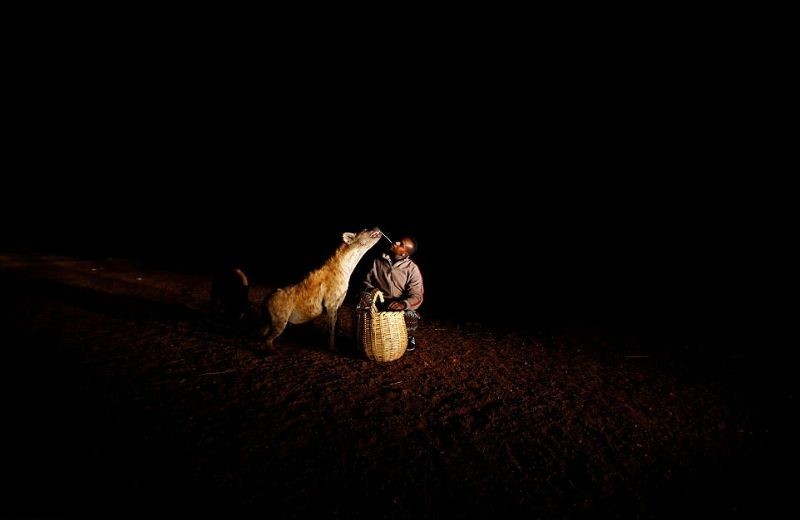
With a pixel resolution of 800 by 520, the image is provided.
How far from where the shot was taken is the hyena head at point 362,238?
15.3 ft

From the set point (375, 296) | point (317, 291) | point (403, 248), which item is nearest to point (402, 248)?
point (403, 248)

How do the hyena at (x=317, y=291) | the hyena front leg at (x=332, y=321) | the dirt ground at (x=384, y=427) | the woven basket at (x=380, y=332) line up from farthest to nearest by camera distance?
1. the hyena front leg at (x=332, y=321)
2. the hyena at (x=317, y=291)
3. the woven basket at (x=380, y=332)
4. the dirt ground at (x=384, y=427)

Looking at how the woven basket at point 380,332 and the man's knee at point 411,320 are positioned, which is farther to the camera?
the man's knee at point 411,320

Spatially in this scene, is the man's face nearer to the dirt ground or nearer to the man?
the man

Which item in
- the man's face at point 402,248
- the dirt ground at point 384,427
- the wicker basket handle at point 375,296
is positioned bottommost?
the dirt ground at point 384,427

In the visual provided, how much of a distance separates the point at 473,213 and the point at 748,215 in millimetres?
9901

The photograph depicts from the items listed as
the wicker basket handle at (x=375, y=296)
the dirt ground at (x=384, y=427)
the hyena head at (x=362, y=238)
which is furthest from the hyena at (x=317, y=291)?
the dirt ground at (x=384, y=427)

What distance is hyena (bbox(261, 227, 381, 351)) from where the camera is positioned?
15.2ft

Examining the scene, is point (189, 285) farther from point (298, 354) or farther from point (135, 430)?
point (135, 430)

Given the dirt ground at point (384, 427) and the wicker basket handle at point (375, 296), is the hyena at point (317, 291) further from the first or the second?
the dirt ground at point (384, 427)

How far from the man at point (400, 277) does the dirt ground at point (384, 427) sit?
0.78 meters

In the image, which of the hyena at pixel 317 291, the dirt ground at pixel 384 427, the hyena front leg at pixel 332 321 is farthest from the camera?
the hyena front leg at pixel 332 321

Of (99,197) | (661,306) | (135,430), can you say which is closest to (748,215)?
(661,306)

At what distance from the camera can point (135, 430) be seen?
326 cm
